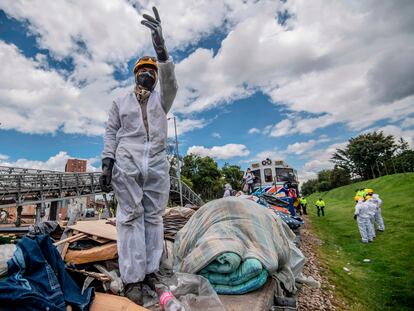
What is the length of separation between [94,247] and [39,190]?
1480cm

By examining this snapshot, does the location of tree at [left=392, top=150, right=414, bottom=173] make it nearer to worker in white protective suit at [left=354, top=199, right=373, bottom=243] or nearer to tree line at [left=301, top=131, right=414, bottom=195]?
tree line at [left=301, top=131, right=414, bottom=195]

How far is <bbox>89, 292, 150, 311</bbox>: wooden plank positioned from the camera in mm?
1443

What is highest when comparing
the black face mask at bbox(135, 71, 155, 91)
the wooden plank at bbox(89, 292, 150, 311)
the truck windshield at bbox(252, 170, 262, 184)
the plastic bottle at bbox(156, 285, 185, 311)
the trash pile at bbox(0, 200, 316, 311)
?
the truck windshield at bbox(252, 170, 262, 184)

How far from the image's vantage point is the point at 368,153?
46.7 m

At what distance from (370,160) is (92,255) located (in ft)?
180

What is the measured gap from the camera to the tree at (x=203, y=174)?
35.2 meters

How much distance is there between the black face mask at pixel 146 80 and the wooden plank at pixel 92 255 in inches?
54.7

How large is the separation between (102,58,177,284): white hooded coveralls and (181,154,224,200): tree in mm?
32921

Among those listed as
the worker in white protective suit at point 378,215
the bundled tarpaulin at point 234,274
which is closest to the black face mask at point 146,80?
the bundled tarpaulin at point 234,274

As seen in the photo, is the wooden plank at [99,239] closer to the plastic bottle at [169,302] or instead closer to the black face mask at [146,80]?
the plastic bottle at [169,302]

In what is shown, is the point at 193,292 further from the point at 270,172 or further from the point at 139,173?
the point at 270,172

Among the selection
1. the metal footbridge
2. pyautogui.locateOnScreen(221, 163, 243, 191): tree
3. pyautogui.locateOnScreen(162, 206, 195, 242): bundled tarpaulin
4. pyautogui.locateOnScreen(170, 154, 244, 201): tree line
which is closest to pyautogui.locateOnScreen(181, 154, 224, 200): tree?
pyautogui.locateOnScreen(170, 154, 244, 201): tree line

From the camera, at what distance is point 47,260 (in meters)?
1.51

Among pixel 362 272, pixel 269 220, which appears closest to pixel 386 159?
pixel 362 272
